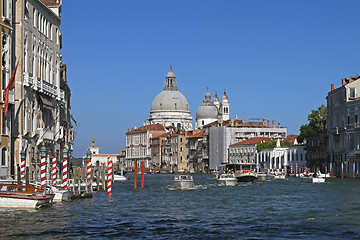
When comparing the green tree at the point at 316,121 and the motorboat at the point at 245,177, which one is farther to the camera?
the green tree at the point at 316,121

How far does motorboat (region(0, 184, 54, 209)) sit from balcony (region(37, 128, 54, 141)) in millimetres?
11744

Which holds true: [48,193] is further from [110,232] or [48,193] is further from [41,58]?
[41,58]

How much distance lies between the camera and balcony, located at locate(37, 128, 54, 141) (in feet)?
134

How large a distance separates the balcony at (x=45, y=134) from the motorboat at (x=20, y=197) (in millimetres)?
11744

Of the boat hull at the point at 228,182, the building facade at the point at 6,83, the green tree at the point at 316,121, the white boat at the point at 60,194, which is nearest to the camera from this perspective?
the white boat at the point at 60,194

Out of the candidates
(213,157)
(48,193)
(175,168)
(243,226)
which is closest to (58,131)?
(48,193)

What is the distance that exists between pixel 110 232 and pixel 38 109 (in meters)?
19.2

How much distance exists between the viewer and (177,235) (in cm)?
2264

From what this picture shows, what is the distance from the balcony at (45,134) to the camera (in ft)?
134

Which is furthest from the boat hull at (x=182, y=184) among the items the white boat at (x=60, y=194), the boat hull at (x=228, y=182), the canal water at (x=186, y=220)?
the white boat at (x=60, y=194)

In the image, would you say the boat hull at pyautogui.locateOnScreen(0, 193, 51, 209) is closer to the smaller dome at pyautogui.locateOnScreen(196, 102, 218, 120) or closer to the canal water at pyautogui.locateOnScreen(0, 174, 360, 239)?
the canal water at pyautogui.locateOnScreen(0, 174, 360, 239)

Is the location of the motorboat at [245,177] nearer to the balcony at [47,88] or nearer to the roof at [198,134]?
the balcony at [47,88]

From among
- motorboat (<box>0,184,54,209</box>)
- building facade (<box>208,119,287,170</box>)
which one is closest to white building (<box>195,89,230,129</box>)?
building facade (<box>208,119,287,170</box>)

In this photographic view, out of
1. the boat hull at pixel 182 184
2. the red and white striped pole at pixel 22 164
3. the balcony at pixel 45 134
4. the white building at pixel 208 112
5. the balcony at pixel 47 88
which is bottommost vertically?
the boat hull at pixel 182 184
